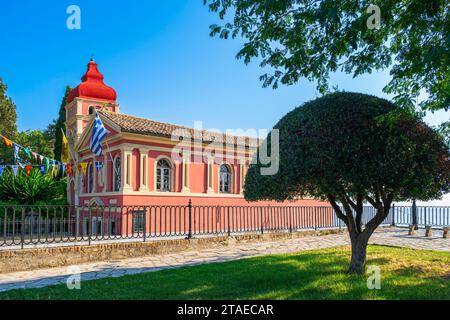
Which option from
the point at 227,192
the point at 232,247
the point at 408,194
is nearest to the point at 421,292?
the point at 408,194

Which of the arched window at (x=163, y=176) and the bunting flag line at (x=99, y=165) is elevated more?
the bunting flag line at (x=99, y=165)

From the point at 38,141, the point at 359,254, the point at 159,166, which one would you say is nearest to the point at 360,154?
the point at 359,254

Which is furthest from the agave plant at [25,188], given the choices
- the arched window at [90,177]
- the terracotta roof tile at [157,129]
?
the terracotta roof tile at [157,129]

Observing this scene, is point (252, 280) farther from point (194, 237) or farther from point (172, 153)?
point (172, 153)

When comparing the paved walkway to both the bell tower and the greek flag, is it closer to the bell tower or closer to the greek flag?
the greek flag

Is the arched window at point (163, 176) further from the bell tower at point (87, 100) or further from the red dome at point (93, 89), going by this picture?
the red dome at point (93, 89)

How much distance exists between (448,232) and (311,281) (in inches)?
409

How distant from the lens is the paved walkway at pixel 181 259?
24.7 ft

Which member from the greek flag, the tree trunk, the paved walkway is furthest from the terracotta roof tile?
the tree trunk

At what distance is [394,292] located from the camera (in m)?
5.57

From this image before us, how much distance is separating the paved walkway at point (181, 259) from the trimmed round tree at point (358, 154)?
375cm

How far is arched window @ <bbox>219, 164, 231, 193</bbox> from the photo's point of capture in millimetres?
18844

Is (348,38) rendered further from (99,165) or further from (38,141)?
(38,141)

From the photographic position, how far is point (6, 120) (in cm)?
3516
